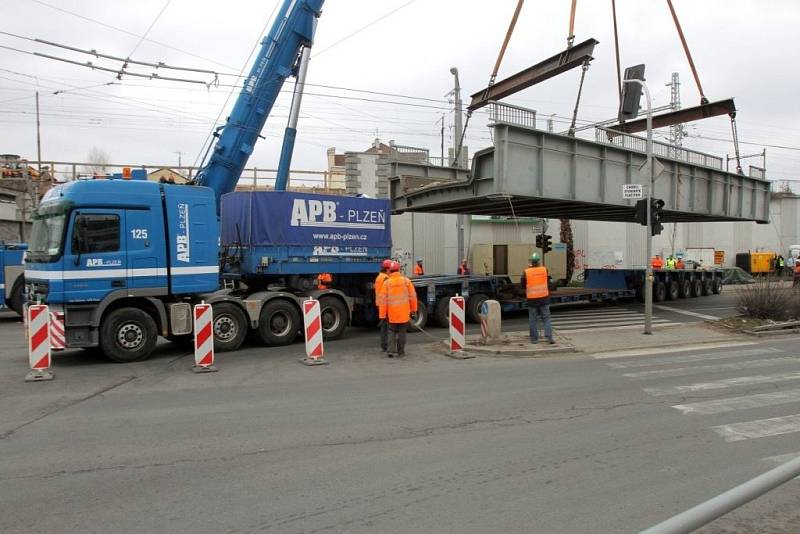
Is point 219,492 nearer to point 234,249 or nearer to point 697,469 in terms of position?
point 697,469

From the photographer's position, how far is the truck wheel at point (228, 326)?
468 inches

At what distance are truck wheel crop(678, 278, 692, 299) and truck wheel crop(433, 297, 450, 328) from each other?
→ 15.7 m

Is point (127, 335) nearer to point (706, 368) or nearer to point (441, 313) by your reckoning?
point (441, 313)

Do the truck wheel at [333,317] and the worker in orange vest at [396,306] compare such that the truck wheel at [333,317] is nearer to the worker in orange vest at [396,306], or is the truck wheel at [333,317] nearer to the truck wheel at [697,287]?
the worker in orange vest at [396,306]

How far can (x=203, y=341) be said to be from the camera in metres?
9.92

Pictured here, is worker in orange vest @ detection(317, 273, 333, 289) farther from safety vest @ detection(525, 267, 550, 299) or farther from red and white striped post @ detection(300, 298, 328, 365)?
safety vest @ detection(525, 267, 550, 299)

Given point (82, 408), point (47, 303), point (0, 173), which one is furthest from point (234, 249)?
point (0, 173)

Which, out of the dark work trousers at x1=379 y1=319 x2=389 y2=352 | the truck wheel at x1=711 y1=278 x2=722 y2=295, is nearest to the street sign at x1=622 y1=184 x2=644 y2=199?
the dark work trousers at x1=379 y1=319 x2=389 y2=352

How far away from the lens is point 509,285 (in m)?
18.5

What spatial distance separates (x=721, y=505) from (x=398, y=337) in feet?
29.7

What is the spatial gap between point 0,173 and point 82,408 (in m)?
31.6

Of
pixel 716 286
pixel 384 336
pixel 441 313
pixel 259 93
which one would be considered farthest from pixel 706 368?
pixel 716 286

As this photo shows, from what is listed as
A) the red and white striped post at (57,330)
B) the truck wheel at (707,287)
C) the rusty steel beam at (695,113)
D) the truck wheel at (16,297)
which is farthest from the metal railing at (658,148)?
the truck wheel at (16,297)

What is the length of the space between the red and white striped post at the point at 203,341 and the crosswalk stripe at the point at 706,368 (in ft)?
23.1
